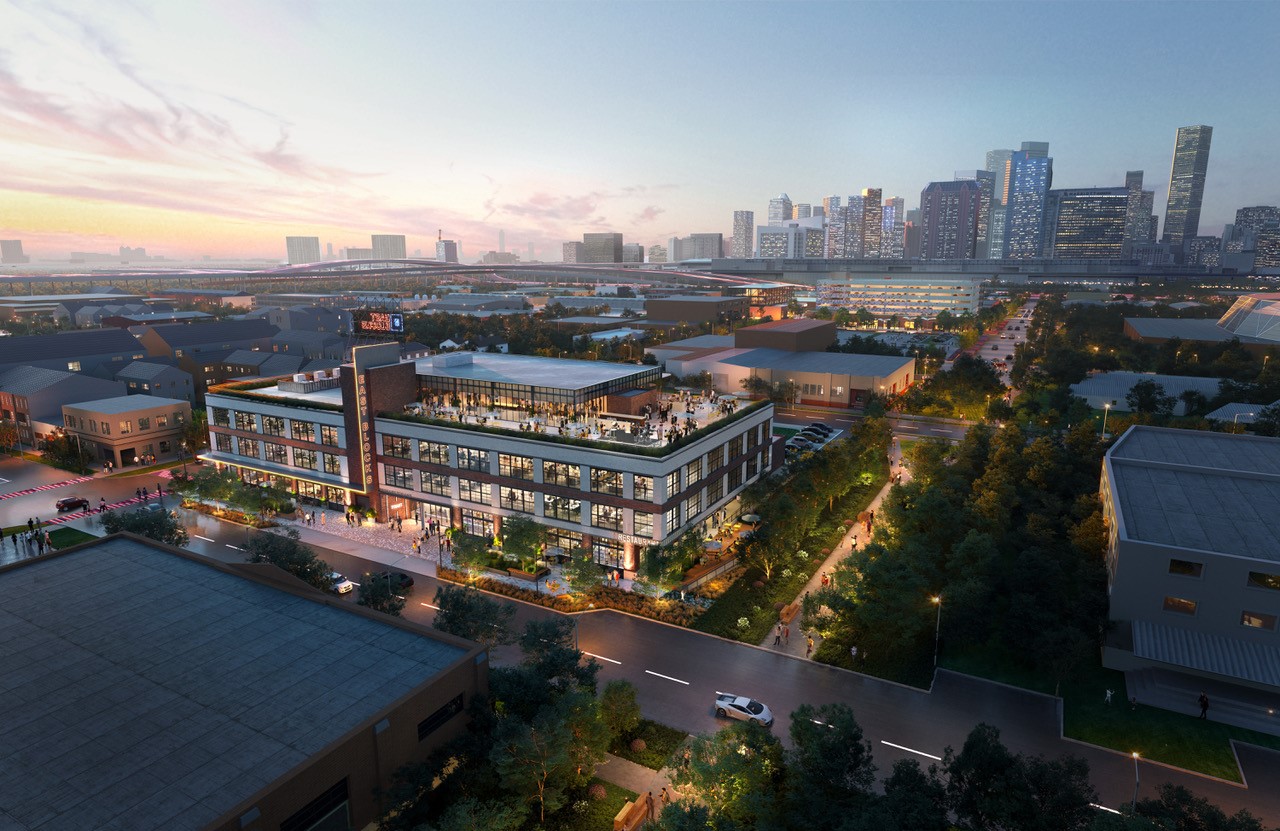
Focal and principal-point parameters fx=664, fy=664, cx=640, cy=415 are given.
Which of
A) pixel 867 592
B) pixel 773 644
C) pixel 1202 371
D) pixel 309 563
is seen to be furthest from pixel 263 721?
pixel 1202 371

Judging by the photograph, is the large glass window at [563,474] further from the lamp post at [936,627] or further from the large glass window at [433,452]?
the lamp post at [936,627]

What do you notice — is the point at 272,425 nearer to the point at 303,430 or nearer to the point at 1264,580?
the point at 303,430

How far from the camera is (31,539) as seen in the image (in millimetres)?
56188

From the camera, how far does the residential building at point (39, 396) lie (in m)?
86.6

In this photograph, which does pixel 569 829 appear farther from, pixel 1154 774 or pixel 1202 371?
pixel 1202 371

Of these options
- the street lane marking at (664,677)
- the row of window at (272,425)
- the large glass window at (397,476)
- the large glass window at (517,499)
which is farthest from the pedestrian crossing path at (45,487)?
the street lane marking at (664,677)

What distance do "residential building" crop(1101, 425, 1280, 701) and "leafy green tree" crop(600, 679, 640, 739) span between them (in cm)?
2787

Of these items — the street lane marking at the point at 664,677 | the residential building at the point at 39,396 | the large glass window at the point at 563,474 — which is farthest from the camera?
the residential building at the point at 39,396

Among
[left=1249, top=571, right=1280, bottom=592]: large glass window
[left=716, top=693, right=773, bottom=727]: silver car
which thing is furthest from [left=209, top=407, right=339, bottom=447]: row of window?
[left=1249, top=571, right=1280, bottom=592]: large glass window

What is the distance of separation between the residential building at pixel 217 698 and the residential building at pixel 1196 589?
3638 cm

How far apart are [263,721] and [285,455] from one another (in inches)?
1921

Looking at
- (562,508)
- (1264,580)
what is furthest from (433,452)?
(1264,580)

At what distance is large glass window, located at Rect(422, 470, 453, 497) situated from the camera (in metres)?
58.3

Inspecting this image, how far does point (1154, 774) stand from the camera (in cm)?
3069
